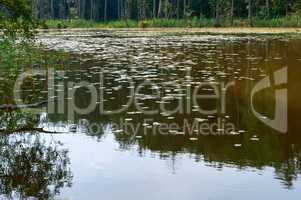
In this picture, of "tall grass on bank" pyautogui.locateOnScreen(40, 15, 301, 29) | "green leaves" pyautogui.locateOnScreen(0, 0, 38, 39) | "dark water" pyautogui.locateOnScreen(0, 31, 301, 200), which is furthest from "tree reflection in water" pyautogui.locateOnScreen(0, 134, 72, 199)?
"tall grass on bank" pyautogui.locateOnScreen(40, 15, 301, 29)

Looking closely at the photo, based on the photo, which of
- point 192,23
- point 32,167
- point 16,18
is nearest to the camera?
point 32,167

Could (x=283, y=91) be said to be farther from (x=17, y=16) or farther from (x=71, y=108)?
(x=17, y=16)

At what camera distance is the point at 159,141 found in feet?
44.1

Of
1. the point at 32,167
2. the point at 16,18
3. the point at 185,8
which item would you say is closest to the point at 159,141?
the point at 32,167

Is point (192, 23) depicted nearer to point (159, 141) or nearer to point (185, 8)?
point (185, 8)

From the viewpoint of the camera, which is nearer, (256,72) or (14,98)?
(14,98)

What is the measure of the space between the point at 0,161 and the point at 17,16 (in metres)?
5.33

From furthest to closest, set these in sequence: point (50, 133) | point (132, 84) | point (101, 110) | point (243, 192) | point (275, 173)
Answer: point (132, 84) → point (101, 110) → point (50, 133) → point (275, 173) → point (243, 192)

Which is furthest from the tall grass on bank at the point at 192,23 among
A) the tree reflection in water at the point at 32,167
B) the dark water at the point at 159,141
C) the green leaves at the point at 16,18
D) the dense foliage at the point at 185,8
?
the tree reflection in water at the point at 32,167

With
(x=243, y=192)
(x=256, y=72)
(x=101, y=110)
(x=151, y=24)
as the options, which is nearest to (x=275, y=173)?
(x=243, y=192)

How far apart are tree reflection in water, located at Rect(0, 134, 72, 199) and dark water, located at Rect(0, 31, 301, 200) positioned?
0.02 metres

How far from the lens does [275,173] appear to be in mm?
11016

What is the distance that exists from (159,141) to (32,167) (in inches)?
137

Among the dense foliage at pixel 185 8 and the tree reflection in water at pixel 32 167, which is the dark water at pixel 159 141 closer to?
the tree reflection in water at pixel 32 167
